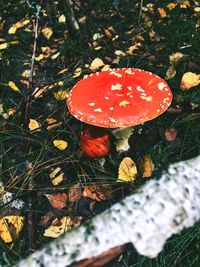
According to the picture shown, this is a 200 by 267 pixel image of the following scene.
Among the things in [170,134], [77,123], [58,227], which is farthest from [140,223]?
[77,123]

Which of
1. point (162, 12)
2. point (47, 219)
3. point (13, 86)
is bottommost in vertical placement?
point (47, 219)

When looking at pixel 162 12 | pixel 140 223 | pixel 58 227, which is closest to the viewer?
pixel 140 223

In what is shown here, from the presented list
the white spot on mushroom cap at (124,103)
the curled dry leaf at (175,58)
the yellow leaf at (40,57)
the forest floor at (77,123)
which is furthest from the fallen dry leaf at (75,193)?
the yellow leaf at (40,57)

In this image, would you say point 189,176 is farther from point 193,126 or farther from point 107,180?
point 193,126

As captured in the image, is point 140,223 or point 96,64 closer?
point 140,223

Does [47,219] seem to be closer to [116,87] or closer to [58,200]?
[58,200]
